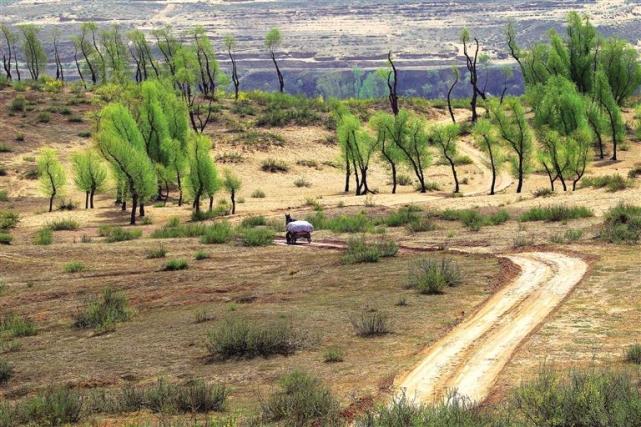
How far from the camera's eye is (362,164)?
206ft

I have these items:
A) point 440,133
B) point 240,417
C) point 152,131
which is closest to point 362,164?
point 440,133

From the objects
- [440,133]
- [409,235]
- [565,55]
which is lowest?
[409,235]

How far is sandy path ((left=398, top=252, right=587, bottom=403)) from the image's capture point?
13.7 m

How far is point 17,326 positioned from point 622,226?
19.2 metres

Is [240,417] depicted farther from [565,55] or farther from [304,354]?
[565,55]

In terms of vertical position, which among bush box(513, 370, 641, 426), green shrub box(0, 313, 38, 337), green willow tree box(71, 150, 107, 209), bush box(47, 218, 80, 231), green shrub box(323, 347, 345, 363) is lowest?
bush box(47, 218, 80, 231)

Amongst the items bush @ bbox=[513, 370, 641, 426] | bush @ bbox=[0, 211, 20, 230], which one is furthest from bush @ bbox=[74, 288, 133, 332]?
bush @ bbox=[0, 211, 20, 230]

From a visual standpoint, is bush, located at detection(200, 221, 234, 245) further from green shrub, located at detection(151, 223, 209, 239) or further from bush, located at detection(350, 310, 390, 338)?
bush, located at detection(350, 310, 390, 338)

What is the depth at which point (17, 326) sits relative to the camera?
20.2 meters

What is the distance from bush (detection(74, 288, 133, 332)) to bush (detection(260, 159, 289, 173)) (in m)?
49.3

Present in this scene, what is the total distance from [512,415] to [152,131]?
47714mm

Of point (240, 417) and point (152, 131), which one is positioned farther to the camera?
point (152, 131)

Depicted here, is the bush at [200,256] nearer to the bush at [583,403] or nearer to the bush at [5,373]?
the bush at [5,373]

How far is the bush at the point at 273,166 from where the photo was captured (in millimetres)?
71125
